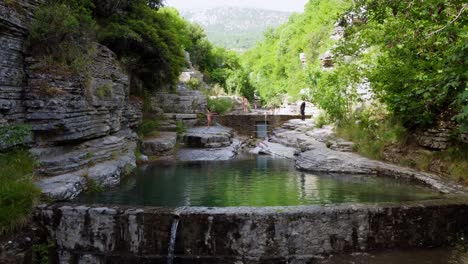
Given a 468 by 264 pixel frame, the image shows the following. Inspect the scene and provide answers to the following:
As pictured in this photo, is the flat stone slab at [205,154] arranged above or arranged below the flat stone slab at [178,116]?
below

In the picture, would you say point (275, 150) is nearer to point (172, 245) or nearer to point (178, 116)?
point (178, 116)

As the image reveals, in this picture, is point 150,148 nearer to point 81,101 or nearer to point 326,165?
point 81,101

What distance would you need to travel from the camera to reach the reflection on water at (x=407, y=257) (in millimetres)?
6039

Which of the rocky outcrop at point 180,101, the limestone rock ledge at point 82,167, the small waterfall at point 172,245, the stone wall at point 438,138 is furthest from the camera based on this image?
the rocky outcrop at point 180,101

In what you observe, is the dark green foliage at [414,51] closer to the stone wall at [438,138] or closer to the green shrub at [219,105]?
the stone wall at [438,138]

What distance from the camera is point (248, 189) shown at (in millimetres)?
10172

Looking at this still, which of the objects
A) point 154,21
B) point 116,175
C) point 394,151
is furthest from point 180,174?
point 154,21

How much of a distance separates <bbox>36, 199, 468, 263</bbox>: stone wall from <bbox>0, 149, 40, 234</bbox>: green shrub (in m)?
0.34

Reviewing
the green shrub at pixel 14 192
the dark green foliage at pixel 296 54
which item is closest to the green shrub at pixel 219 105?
the dark green foliage at pixel 296 54

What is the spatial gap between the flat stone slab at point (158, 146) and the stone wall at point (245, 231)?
9.49 meters

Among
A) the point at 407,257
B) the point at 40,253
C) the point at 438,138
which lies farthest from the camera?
the point at 438,138

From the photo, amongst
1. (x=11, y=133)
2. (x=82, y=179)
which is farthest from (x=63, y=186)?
(x=11, y=133)

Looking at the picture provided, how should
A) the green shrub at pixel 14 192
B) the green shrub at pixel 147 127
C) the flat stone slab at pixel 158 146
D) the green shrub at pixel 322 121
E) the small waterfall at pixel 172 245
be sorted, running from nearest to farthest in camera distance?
the green shrub at pixel 14 192
the small waterfall at pixel 172 245
the flat stone slab at pixel 158 146
the green shrub at pixel 147 127
the green shrub at pixel 322 121

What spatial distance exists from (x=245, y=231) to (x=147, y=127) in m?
12.3
